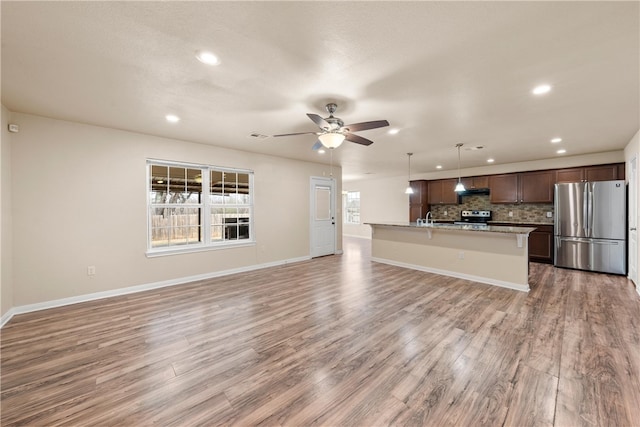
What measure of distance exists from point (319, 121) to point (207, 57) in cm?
112

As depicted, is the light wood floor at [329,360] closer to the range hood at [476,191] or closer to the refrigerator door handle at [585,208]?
the refrigerator door handle at [585,208]

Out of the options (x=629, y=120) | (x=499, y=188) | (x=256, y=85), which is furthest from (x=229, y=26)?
(x=499, y=188)

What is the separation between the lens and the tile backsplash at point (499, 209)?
20.7 feet

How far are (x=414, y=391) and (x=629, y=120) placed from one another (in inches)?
183

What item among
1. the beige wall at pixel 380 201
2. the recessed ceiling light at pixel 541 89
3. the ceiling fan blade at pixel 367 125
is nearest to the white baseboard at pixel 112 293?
the ceiling fan blade at pixel 367 125

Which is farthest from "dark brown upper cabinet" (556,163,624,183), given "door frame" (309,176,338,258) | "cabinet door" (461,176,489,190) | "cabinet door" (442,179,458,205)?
"door frame" (309,176,338,258)

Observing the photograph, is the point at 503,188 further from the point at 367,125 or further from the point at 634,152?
the point at 367,125

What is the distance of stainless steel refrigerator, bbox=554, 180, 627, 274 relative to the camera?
481 cm

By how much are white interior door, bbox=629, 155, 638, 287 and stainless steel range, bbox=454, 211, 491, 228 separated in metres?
2.63

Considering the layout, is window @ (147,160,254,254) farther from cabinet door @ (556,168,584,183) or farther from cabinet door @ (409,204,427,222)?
cabinet door @ (556,168,584,183)

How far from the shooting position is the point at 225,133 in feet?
13.4

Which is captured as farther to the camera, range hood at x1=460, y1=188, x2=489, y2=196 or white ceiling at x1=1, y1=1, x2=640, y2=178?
range hood at x1=460, y1=188, x2=489, y2=196

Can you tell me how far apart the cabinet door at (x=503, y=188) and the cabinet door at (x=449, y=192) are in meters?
0.91

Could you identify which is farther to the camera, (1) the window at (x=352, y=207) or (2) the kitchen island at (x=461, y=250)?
(1) the window at (x=352, y=207)
